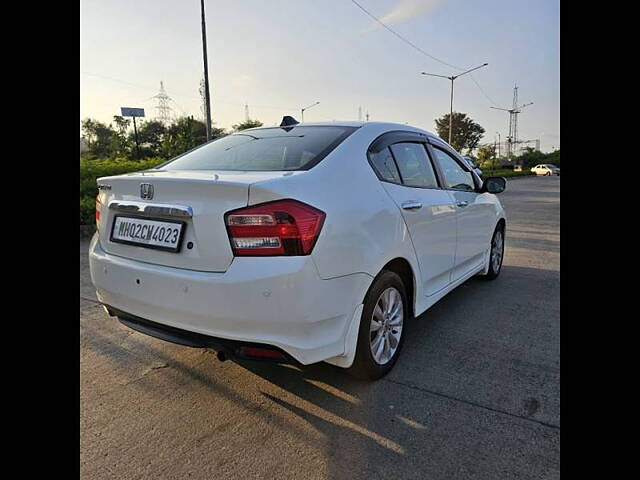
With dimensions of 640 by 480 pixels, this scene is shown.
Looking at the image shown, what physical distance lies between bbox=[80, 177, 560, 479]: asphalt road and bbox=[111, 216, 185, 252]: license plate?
94 cm

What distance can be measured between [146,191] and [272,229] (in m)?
0.85

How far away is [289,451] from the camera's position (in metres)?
2.13

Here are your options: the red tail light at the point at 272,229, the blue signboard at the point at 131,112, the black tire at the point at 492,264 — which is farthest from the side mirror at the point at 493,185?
the blue signboard at the point at 131,112

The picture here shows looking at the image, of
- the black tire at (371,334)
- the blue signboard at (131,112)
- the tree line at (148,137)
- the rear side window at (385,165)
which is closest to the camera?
the black tire at (371,334)

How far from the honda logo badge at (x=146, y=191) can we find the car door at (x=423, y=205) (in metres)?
1.33

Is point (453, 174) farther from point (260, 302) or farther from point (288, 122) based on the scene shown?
point (260, 302)

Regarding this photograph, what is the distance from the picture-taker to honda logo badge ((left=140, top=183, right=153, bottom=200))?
2.41 meters

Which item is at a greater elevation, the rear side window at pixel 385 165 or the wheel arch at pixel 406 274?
the rear side window at pixel 385 165

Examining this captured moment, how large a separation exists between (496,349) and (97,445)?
8.69ft

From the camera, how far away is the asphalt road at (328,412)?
2.04m

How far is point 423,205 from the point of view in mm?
3145

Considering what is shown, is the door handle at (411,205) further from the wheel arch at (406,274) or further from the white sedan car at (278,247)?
the wheel arch at (406,274)
